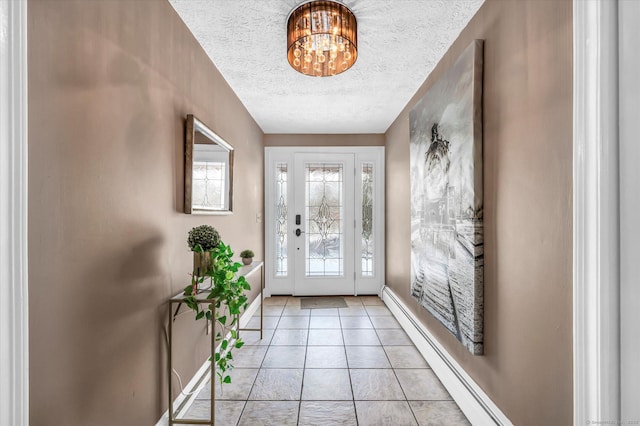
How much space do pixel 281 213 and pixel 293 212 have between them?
0.58 ft

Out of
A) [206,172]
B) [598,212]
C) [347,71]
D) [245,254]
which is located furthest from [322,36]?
[245,254]

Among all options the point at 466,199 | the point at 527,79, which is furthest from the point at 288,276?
the point at 527,79

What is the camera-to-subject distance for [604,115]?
970 mm

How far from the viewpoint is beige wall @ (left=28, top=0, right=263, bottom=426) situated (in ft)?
3.18

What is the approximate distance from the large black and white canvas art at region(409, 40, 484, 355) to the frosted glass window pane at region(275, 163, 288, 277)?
2.29 m

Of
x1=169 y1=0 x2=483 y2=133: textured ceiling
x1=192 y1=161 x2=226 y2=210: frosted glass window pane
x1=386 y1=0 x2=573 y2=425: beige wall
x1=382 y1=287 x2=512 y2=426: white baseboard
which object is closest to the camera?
x1=386 y1=0 x2=573 y2=425: beige wall

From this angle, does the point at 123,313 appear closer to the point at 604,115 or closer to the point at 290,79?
the point at 604,115

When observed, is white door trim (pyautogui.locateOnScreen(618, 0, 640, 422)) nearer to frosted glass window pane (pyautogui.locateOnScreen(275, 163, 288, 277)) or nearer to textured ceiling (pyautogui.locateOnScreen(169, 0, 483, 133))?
textured ceiling (pyautogui.locateOnScreen(169, 0, 483, 133))

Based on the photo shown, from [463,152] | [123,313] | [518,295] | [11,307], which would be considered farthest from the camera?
[463,152]

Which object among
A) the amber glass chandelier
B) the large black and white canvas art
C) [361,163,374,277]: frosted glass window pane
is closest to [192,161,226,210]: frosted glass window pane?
the amber glass chandelier

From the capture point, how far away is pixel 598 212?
982 mm

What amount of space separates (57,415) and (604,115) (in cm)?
191

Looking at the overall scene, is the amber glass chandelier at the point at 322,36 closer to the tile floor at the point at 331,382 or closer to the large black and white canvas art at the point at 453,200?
the large black and white canvas art at the point at 453,200

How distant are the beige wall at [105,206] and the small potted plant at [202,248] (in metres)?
0.16
